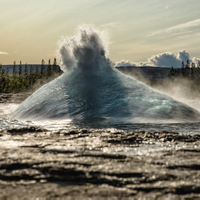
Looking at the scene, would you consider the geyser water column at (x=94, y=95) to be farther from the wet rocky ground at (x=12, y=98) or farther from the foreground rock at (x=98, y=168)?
the wet rocky ground at (x=12, y=98)

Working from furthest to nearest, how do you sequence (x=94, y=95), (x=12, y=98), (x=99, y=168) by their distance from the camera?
(x=12, y=98), (x=94, y=95), (x=99, y=168)

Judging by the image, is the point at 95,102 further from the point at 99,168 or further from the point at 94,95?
the point at 99,168

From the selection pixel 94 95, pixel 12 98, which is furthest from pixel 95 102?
pixel 12 98

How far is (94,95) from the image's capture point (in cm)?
789

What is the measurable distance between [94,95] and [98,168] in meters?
5.44

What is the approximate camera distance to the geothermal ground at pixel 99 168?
1974 mm

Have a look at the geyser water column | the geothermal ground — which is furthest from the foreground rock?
the geyser water column

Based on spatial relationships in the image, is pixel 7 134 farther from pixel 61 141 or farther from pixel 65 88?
pixel 65 88

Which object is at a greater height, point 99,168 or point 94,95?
point 94,95

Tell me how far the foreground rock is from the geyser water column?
287cm

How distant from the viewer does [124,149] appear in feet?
11.3

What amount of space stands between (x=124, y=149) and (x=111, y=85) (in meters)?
5.01

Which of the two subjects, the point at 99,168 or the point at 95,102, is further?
the point at 95,102

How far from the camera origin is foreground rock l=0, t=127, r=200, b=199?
6.48 feet
